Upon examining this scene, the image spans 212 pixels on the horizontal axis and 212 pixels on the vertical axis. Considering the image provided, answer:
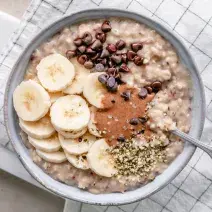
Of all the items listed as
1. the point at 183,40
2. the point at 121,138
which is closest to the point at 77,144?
the point at 121,138

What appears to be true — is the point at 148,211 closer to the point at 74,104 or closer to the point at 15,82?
the point at 74,104

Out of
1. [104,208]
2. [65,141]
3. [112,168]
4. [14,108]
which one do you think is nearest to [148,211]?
[104,208]

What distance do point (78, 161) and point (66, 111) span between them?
0.15 m

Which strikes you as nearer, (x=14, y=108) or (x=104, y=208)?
(x=14, y=108)

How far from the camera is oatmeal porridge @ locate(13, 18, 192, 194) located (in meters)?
1.49

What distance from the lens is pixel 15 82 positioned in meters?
1.59

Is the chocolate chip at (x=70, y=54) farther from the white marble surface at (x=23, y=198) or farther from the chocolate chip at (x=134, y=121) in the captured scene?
the white marble surface at (x=23, y=198)

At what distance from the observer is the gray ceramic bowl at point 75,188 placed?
1540 millimetres

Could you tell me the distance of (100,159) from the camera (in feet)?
5.01

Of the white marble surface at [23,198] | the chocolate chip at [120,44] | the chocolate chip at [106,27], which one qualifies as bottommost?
the white marble surface at [23,198]

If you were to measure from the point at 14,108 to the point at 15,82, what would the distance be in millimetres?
82

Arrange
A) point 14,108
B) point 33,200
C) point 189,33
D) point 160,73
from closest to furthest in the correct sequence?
point 160,73 → point 14,108 → point 189,33 → point 33,200

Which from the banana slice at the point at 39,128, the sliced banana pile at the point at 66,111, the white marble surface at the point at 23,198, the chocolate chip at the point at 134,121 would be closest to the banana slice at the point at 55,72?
the sliced banana pile at the point at 66,111

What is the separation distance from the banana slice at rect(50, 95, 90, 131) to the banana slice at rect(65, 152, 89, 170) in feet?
0.30
